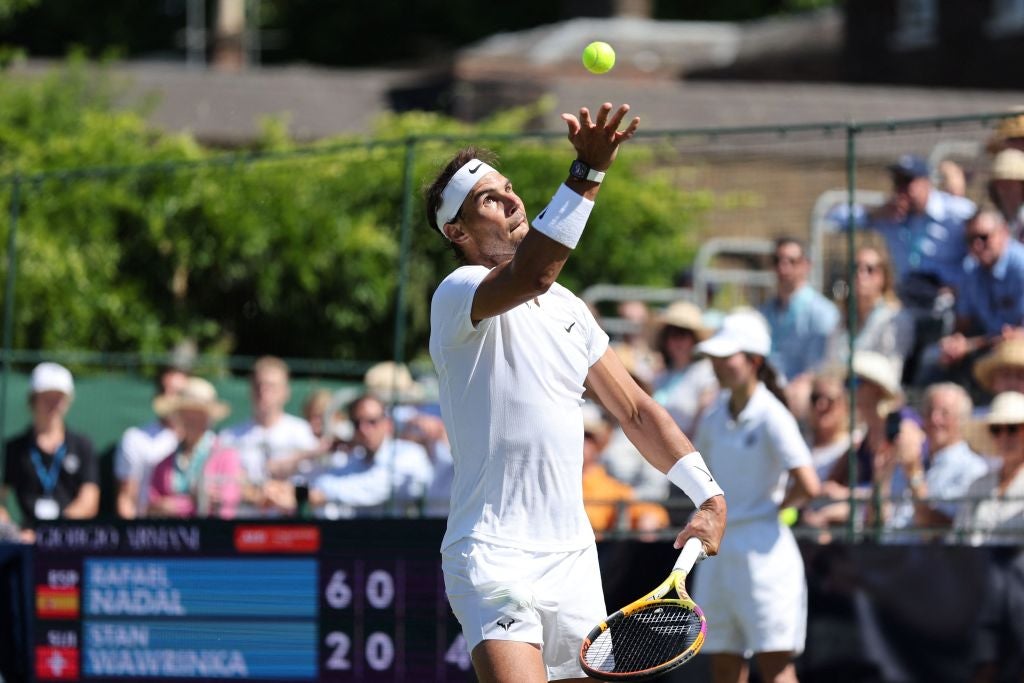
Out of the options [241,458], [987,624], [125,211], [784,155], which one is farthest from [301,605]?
[125,211]

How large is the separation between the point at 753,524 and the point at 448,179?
11.9 feet

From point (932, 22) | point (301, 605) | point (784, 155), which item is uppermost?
point (932, 22)

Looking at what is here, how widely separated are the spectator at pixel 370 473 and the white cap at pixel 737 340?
2156mm

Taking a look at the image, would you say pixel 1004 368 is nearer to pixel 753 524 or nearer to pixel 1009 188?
pixel 1009 188

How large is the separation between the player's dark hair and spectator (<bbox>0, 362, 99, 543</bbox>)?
20.9 feet

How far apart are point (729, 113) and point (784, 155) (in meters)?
14.0

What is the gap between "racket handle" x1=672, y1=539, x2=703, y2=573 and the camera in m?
5.36

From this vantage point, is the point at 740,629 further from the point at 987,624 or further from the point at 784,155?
the point at 784,155

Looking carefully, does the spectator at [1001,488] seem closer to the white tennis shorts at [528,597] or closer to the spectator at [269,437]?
the white tennis shorts at [528,597]

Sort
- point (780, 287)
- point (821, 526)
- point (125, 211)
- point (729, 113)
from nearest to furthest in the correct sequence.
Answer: point (821, 526) < point (780, 287) < point (125, 211) < point (729, 113)

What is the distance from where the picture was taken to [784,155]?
38.6 feet

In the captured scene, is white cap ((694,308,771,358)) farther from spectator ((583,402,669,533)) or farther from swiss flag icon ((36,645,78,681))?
swiss flag icon ((36,645,78,681))

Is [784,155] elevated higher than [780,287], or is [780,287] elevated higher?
[784,155]

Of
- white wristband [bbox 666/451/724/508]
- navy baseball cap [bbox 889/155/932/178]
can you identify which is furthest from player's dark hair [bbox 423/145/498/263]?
navy baseball cap [bbox 889/155/932/178]
